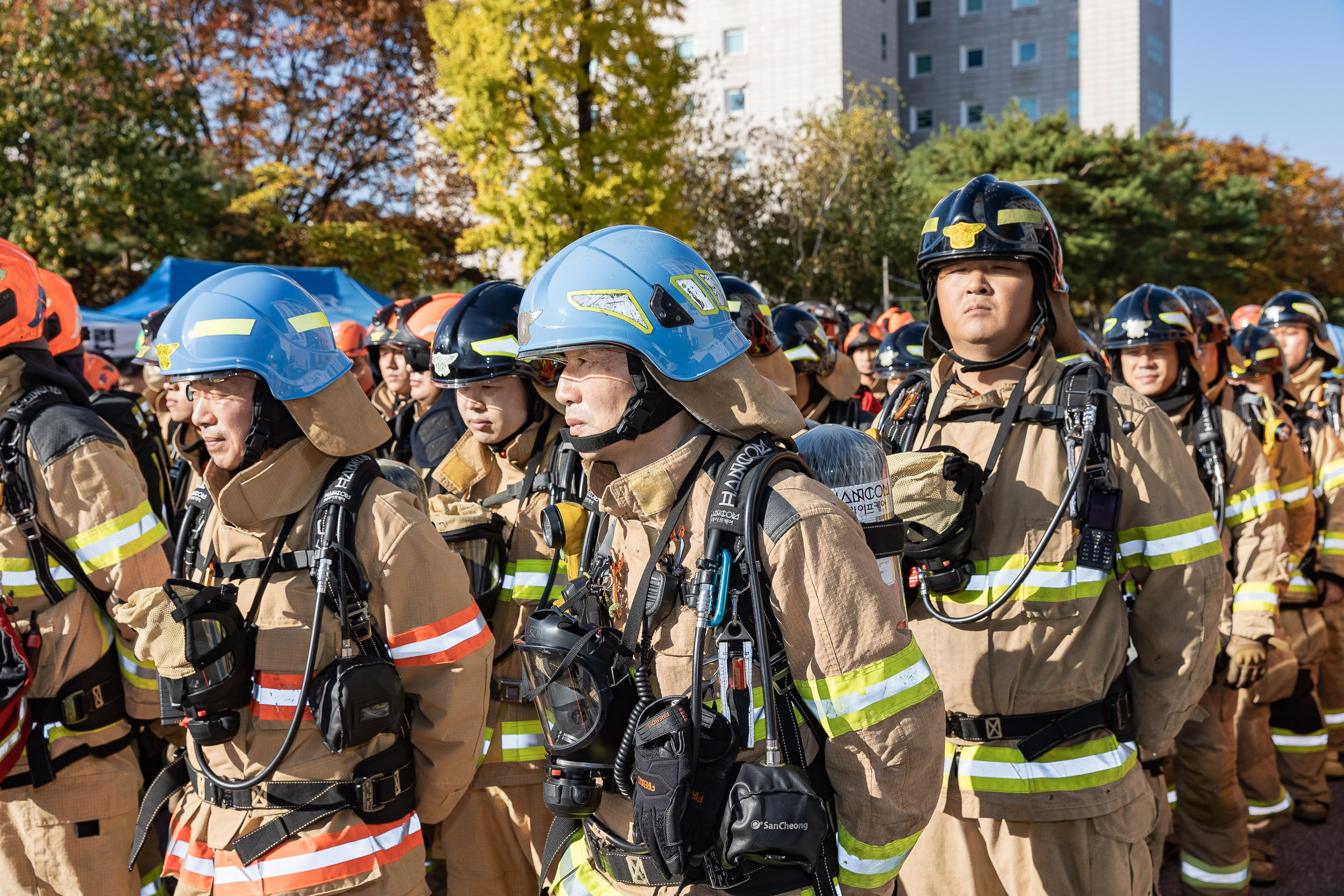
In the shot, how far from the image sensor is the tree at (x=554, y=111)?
19016 millimetres

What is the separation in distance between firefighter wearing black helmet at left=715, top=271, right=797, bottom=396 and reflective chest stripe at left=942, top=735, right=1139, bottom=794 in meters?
2.21

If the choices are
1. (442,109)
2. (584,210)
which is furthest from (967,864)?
(442,109)

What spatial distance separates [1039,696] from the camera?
3.29 metres

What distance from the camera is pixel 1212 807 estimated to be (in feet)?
17.1

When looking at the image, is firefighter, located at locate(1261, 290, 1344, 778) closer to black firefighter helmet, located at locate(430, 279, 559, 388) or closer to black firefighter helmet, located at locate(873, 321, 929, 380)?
black firefighter helmet, located at locate(873, 321, 929, 380)

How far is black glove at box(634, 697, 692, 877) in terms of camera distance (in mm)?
1985

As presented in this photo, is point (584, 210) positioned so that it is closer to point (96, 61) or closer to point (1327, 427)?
point (96, 61)

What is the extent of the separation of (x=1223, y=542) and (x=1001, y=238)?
2.42 metres

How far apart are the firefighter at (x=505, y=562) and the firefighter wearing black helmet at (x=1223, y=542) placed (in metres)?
3.11

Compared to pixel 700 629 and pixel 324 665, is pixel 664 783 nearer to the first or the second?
pixel 700 629

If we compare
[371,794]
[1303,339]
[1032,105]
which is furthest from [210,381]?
[1032,105]

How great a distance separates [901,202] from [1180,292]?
3005 cm

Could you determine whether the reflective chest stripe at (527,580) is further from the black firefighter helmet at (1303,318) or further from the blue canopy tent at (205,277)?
the blue canopy tent at (205,277)

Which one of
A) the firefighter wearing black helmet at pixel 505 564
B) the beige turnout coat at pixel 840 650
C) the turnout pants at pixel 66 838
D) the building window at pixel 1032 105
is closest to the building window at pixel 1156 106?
the building window at pixel 1032 105
